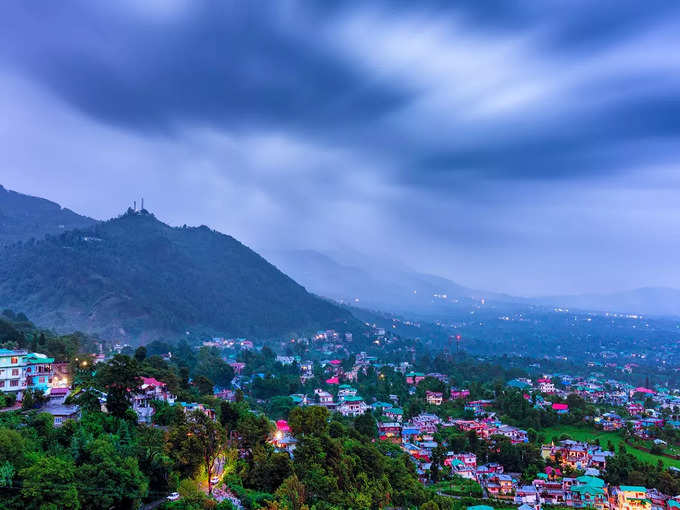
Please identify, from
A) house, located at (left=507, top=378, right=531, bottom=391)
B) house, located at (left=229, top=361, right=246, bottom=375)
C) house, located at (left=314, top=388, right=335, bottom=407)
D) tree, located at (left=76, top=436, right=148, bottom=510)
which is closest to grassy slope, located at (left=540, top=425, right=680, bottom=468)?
house, located at (left=507, top=378, right=531, bottom=391)

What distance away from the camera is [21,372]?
18.8 meters

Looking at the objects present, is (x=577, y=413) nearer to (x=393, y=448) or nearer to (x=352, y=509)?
(x=393, y=448)

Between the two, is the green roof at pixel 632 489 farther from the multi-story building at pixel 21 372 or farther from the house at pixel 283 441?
the multi-story building at pixel 21 372

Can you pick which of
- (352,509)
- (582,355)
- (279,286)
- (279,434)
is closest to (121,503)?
(352,509)

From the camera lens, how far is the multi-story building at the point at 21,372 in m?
18.2

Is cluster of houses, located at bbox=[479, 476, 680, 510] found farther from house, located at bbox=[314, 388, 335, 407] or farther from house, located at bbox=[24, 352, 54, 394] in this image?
house, located at bbox=[24, 352, 54, 394]

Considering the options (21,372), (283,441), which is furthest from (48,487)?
(283,441)

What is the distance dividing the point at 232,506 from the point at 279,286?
8568 centimetres

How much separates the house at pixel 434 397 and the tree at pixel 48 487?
3130cm

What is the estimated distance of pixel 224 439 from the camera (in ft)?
53.3

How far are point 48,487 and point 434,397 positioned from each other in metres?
32.6

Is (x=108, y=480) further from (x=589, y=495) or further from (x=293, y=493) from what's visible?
(x=589, y=495)

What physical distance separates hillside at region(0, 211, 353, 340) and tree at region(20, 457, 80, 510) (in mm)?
49282

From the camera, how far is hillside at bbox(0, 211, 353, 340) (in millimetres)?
60781
